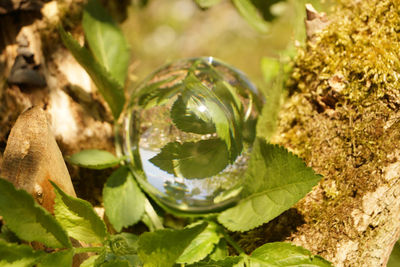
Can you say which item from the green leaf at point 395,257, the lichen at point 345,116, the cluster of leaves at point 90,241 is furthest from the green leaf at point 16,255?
the green leaf at point 395,257

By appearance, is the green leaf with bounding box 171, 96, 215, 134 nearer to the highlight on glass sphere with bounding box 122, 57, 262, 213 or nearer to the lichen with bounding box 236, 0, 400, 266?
the highlight on glass sphere with bounding box 122, 57, 262, 213

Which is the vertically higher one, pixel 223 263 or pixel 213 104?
pixel 213 104

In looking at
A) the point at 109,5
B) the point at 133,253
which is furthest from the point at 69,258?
the point at 109,5

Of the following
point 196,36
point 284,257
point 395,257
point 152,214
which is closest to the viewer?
point 284,257

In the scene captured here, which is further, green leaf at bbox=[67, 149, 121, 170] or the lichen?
green leaf at bbox=[67, 149, 121, 170]

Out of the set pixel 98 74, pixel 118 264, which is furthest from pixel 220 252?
pixel 98 74

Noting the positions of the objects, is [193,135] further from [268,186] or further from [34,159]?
[34,159]

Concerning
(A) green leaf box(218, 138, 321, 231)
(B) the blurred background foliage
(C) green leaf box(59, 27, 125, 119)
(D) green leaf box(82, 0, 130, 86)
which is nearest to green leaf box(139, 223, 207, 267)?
(A) green leaf box(218, 138, 321, 231)
